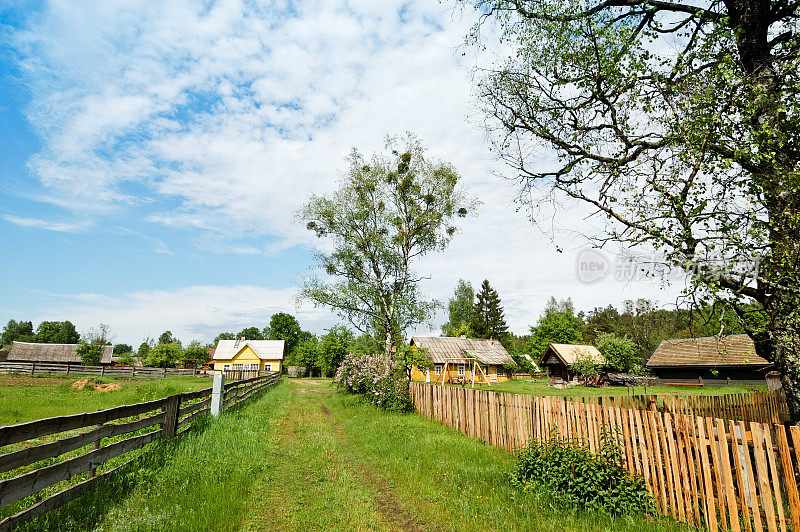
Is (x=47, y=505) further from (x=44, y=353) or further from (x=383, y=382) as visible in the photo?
(x=44, y=353)

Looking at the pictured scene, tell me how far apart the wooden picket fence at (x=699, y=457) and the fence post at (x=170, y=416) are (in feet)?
24.6

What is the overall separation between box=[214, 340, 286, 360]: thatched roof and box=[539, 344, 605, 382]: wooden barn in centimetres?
4076

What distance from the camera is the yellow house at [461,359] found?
41.3m

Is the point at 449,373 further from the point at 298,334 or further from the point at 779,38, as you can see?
the point at 298,334

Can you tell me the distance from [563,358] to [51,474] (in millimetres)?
48819

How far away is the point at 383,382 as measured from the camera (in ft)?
54.7

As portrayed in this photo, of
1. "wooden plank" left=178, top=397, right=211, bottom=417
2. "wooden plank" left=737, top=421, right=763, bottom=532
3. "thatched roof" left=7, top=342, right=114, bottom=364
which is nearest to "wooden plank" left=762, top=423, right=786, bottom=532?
"wooden plank" left=737, top=421, right=763, bottom=532

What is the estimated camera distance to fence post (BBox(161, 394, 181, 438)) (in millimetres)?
8219

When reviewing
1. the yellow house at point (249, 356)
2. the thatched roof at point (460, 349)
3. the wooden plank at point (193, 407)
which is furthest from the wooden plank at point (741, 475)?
the yellow house at point (249, 356)

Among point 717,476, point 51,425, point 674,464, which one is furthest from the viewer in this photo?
point 674,464

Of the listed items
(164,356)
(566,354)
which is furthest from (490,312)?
(164,356)

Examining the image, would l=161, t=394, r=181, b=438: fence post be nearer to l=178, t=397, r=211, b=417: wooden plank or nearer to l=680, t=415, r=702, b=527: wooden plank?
l=178, t=397, r=211, b=417: wooden plank

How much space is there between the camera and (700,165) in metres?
6.36

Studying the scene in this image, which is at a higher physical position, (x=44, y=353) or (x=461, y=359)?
(x=44, y=353)
